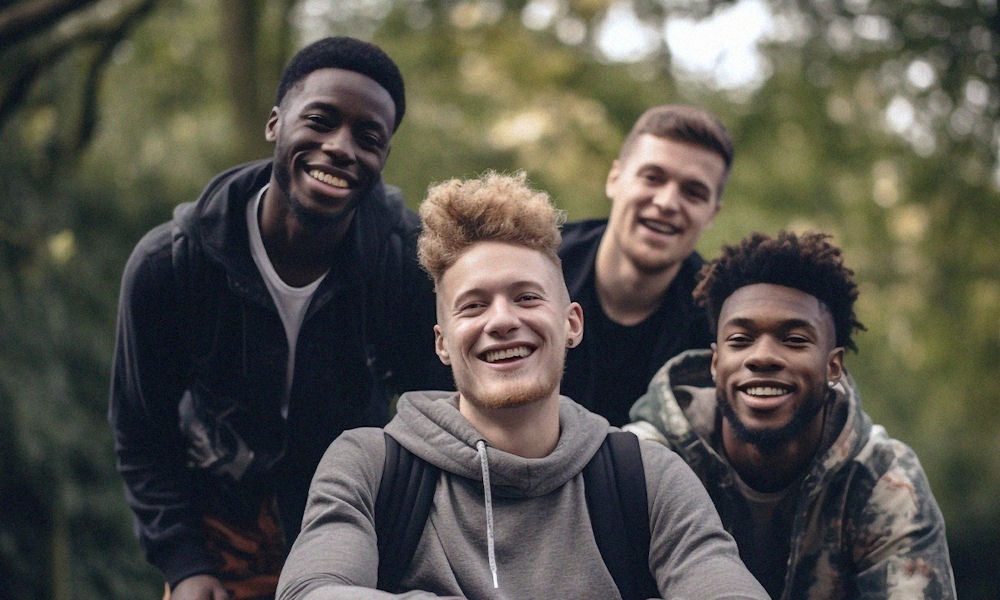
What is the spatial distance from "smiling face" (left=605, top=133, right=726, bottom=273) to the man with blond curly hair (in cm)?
128

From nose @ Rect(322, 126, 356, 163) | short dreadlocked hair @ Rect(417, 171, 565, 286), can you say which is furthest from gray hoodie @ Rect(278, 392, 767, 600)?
nose @ Rect(322, 126, 356, 163)

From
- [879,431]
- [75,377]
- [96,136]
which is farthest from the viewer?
[96,136]

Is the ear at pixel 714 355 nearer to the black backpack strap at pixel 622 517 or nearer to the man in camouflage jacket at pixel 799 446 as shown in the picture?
the man in camouflage jacket at pixel 799 446

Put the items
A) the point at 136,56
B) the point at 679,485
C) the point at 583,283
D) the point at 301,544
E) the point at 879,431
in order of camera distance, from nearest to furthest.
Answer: the point at 301,544, the point at 679,485, the point at 879,431, the point at 583,283, the point at 136,56

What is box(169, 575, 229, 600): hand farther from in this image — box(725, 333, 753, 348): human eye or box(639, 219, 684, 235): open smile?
box(639, 219, 684, 235): open smile

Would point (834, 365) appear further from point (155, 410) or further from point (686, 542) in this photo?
point (155, 410)

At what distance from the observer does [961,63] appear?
9031 mm

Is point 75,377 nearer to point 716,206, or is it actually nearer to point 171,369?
point 171,369

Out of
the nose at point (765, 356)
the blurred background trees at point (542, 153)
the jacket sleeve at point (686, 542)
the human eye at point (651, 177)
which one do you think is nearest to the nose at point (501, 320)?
the jacket sleeve at point (686, 542)

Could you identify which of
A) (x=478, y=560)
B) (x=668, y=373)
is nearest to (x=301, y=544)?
(x=478, y=560)

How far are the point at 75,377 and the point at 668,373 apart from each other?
4.73 meters

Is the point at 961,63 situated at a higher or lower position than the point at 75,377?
higher

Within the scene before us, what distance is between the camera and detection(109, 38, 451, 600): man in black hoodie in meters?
3.79

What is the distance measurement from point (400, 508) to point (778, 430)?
4.22 feet
